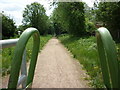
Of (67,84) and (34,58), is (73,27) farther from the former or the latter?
(34,58)

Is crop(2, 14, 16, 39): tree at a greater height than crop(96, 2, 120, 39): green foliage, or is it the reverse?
crop(96, 2, 120, 39): green foliage

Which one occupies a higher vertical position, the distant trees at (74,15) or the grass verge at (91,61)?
the distant trees at (74,15)

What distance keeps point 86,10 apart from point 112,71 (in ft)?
81.0

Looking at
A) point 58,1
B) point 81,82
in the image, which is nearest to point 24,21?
point 58,1

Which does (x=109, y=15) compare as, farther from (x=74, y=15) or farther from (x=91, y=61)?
(x=74, y=15)

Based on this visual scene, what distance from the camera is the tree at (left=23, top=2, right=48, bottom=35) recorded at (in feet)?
184

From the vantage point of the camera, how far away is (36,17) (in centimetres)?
5700

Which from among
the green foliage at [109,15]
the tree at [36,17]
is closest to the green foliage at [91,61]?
the green foliage at [109,15]

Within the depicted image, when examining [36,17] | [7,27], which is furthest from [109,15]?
[36,17]

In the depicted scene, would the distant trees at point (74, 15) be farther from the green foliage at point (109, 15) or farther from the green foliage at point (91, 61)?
the green foliage at point (91, 61)

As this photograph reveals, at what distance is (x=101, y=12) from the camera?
15828mm

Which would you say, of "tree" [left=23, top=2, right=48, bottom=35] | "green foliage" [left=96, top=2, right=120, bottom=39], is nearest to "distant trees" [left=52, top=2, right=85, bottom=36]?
"green foliage" [left=96, top=2, right=120, bottom=39]

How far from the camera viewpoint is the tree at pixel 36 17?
Answer: 56194 mm

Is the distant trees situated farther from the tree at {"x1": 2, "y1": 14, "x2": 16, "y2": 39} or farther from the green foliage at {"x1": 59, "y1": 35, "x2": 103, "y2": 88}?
the green foliage at {"x1": 59, "y1": 35, "x2": 103, "y2": 88}
